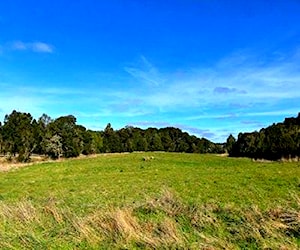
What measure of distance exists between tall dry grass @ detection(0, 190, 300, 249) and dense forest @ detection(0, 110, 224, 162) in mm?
64859

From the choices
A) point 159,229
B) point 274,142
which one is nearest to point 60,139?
point 274,142

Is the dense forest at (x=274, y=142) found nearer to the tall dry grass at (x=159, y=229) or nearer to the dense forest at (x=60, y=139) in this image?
the dense forest at (x=60, y=139)

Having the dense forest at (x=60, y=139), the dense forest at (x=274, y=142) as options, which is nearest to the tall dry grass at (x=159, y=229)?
the dense forest at (x=274, y=142)

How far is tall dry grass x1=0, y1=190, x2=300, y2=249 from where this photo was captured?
741 cm

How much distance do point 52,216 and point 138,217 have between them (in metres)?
2.12

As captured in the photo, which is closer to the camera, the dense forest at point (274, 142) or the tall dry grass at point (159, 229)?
the tall dry grass at point (159, 229)

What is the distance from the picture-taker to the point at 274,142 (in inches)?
2645

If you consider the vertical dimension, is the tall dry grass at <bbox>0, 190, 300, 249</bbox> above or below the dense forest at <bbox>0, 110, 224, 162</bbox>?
below

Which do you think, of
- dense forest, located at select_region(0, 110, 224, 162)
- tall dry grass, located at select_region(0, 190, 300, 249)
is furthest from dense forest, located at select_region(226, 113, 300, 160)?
tall dry grass, located at select_region(0, 190, 300, 249)

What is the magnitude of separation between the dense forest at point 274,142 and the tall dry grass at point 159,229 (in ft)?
162

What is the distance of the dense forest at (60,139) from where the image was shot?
7388 centimetres

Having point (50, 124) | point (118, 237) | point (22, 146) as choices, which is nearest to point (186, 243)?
point (118, 237)

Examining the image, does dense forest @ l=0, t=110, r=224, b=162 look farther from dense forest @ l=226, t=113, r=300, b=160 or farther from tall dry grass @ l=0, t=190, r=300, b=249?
tall dry grass @ l=0, t=190, r=300, b=249

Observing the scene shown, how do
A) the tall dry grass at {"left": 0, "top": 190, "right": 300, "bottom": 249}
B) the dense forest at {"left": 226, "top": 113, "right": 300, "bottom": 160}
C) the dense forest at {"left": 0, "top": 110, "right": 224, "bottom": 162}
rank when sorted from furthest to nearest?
1. the dense forest at {"left": 0, "top": 110, "right": 224, "bottom": 162}
2. the dense forest at {"left": 226, "top": 113, "right": 300, "bottom": 160}
3. the tall dry grass at {"left": 0, "top": 190, "right": 300, "bottom": 249}
